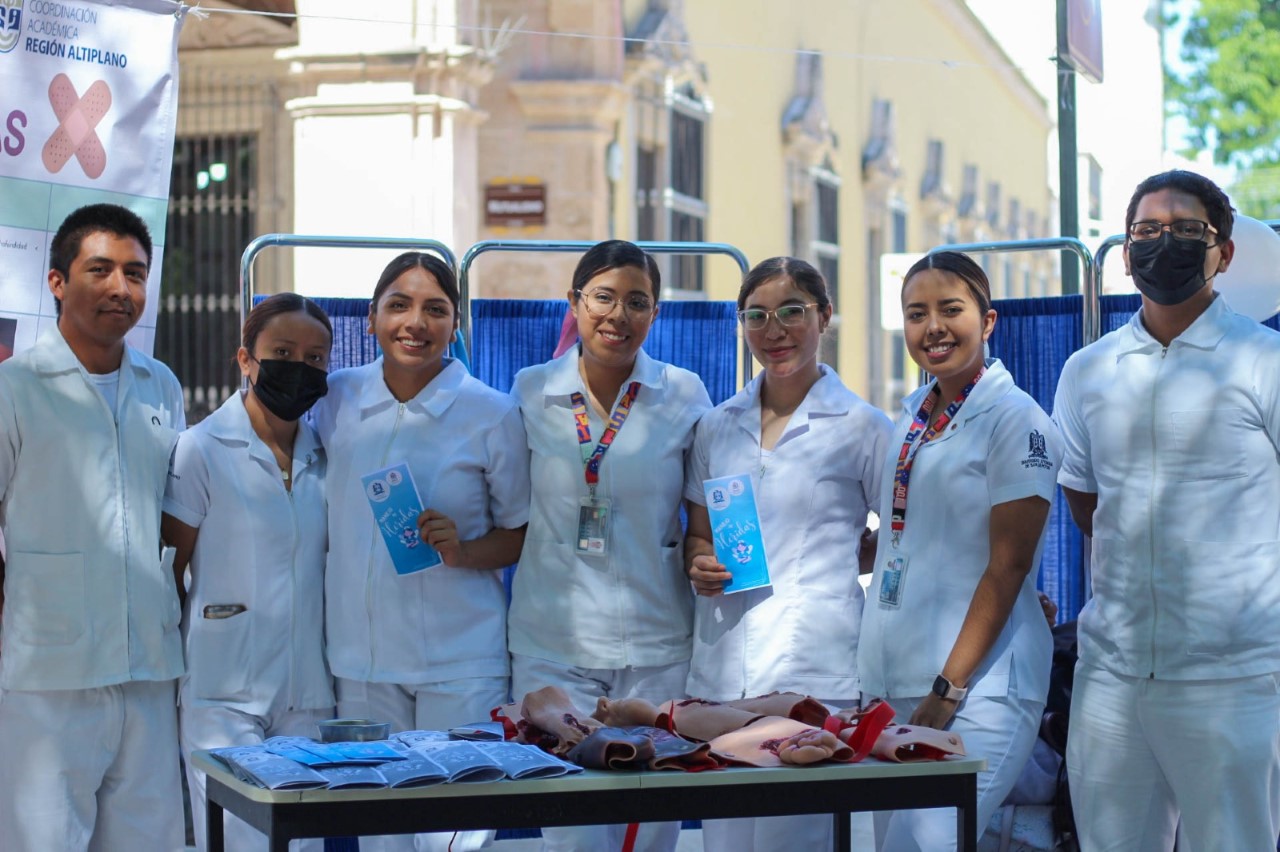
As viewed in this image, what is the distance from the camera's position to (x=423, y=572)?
4.31 m

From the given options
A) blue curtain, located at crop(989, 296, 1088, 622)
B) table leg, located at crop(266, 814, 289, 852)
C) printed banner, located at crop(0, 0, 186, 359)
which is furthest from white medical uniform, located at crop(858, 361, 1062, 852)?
printed banner, located at crop(0, 0, 186, 359)

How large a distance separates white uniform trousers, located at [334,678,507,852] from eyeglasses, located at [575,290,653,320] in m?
1.04

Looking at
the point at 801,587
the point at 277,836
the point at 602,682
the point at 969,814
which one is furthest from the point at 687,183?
the point at 277,836

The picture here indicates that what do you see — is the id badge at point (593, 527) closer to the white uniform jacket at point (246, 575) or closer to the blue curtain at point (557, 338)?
the white uniform jacket at point (246, 575)

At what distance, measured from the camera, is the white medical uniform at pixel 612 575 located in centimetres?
428

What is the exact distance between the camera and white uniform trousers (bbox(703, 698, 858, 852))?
13.4ft

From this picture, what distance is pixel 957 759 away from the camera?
342 centimetres

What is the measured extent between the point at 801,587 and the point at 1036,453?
712 millimetres

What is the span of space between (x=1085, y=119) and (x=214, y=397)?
44.8 feet

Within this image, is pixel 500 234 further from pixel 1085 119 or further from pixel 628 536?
pixel 1085 119

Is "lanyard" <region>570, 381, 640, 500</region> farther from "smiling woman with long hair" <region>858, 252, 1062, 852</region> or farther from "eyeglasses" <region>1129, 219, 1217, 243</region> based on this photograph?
"eyeglasses" <region>1129, 219, 1217, 243</region>

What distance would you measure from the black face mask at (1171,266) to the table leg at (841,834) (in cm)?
148

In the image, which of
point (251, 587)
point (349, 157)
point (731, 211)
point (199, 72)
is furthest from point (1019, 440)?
point (731, 211)

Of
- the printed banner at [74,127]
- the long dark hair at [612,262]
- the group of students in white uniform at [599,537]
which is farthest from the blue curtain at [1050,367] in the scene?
the printed banner at [74,127]
